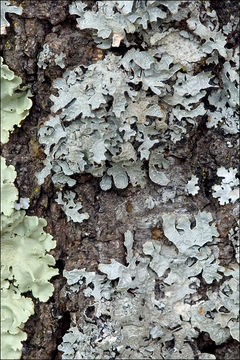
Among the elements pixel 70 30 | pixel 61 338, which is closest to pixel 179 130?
pixel 70 30

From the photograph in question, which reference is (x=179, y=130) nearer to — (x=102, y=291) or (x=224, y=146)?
(x=224, y=146)

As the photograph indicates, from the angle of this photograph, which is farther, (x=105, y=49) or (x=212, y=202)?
(x=212, y=202)

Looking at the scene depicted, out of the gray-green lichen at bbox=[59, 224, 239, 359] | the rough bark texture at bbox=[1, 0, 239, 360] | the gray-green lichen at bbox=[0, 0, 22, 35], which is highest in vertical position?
the gray-green lichen at bbox=[0, 0, 22, 35]

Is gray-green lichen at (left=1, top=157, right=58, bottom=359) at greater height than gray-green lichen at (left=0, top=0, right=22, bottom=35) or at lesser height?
lesser

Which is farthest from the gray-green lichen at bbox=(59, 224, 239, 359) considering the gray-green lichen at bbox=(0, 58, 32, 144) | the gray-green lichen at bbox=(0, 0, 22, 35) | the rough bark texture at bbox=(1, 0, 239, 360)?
the gray-green lichen at bbox=(0, 0, 22, 35)

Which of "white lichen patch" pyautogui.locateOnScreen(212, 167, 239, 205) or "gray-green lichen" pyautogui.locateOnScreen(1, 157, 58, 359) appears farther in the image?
"white lichen patch" pyautogui.locateOnScreen(212, 167, 239, 205)

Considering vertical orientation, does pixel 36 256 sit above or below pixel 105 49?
below

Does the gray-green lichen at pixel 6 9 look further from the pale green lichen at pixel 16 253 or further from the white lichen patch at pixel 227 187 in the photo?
the white lichen patch at pixel 227 187

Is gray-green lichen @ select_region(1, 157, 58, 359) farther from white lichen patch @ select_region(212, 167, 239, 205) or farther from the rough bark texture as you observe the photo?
white lichen patch @ select_region(212, 167, 239, 205)

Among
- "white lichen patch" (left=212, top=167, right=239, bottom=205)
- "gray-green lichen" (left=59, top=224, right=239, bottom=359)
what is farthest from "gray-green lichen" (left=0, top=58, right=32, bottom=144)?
"white lichen patch" (left=212, top=167, right=239, bottom=205)
